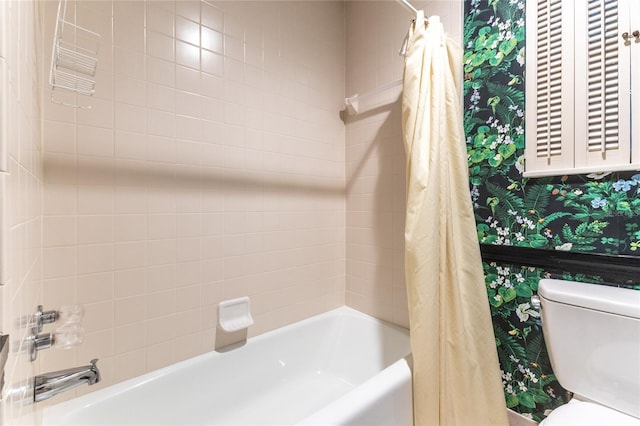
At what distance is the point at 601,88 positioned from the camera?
104 cm

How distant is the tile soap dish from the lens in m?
1.40

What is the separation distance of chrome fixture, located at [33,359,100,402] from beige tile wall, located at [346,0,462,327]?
1404 millimetres

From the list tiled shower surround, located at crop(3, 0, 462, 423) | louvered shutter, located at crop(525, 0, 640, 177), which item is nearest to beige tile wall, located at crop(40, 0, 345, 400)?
tiled shower surround, located at crop(3, 0, 462, 423)

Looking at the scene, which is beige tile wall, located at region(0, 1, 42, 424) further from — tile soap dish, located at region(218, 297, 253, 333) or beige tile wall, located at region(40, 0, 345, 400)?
tile soap dish, located at region(218, 297, 253, 333)

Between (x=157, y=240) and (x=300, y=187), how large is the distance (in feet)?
2.70

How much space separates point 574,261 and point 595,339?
0.28m

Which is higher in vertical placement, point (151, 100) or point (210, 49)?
point (210, 49)

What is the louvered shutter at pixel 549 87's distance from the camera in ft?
3.63

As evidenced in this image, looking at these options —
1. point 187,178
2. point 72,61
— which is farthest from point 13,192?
point 187,178

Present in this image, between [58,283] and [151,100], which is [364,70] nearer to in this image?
[151,100]

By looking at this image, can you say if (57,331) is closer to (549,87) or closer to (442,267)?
(442,267)

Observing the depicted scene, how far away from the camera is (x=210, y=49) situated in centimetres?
137

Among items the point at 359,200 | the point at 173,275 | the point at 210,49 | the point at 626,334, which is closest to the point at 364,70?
the point at 359,200

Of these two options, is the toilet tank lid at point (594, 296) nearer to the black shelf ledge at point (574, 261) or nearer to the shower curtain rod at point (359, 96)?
the black shelf ledge at point (574, 261)
